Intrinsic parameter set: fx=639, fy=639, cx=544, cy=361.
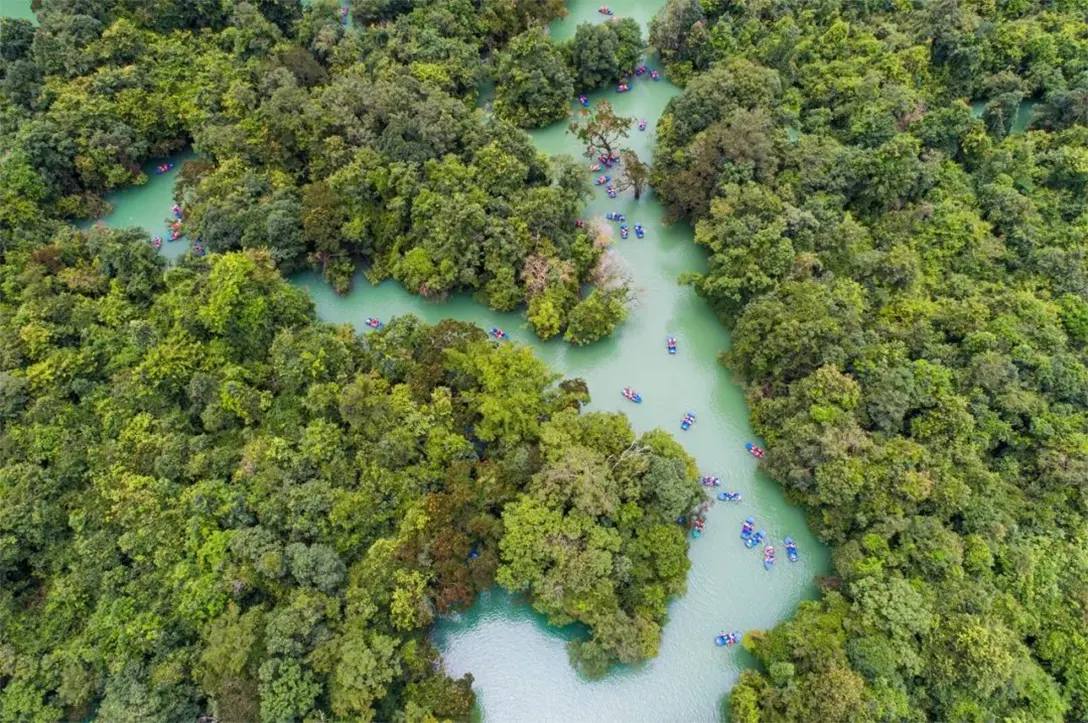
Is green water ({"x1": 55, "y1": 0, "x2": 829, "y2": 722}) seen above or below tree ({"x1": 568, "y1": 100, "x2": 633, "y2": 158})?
below

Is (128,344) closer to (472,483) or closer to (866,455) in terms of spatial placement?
(472,483)

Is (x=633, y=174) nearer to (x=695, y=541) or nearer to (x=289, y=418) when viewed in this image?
(x=695, y=541)

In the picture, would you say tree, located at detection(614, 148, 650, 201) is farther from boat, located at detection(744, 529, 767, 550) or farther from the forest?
boat, located at detection(744, 529, 767, 550)

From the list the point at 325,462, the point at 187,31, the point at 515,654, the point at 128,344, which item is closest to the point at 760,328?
the point at 515,654

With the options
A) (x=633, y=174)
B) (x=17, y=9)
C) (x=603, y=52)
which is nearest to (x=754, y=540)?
(x=633, y=174)

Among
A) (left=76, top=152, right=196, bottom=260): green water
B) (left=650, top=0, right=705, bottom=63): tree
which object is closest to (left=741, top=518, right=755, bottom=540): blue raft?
(left=650, top=0, right=705, bottom=63): tree

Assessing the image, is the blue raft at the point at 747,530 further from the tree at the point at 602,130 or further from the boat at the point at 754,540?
the tree at the point at 602,130

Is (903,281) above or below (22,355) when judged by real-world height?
above
